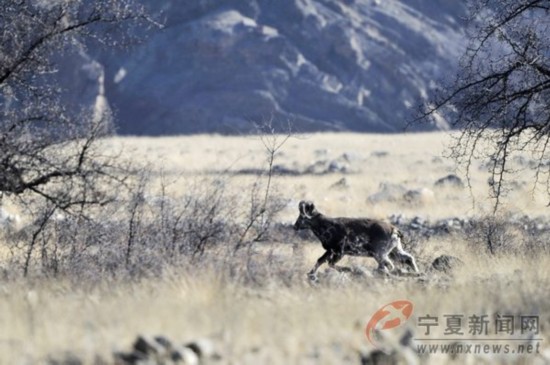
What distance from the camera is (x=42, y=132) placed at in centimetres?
1087

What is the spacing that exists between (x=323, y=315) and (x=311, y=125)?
68.3 meters

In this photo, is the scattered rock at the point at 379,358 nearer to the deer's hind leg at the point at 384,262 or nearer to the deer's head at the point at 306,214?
the deer's hind leg at the point at 384,262

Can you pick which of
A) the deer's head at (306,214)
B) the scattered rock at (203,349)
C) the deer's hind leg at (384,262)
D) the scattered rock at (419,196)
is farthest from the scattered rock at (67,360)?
the scattered rock at (419,196)

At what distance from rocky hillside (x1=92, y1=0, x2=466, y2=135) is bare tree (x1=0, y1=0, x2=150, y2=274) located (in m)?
63.0

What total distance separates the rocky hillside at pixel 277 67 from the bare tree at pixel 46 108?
63.0m

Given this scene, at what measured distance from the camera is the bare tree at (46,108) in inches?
403

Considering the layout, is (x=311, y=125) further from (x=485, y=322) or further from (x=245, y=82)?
(x=485, y=322)

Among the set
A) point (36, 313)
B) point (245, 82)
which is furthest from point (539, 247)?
→ point (245, 82)

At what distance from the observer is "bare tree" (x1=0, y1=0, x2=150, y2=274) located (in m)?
10.2

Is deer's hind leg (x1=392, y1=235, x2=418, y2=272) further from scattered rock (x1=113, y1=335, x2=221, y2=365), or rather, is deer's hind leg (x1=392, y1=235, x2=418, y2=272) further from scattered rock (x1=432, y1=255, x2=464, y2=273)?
scattered rock (x1=113, y1=335, x2=221, y2=365)

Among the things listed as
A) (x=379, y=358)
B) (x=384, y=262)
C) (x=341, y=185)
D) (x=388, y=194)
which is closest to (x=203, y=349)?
(x=379, y=358)

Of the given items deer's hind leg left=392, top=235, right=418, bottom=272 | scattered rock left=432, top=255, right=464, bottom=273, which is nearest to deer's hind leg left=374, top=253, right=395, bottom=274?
deer's hind leg left=392, top=235, right=418, bottom=272

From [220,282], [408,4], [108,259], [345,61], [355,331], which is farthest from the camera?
[408,4]

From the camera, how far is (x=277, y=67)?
7969cm
